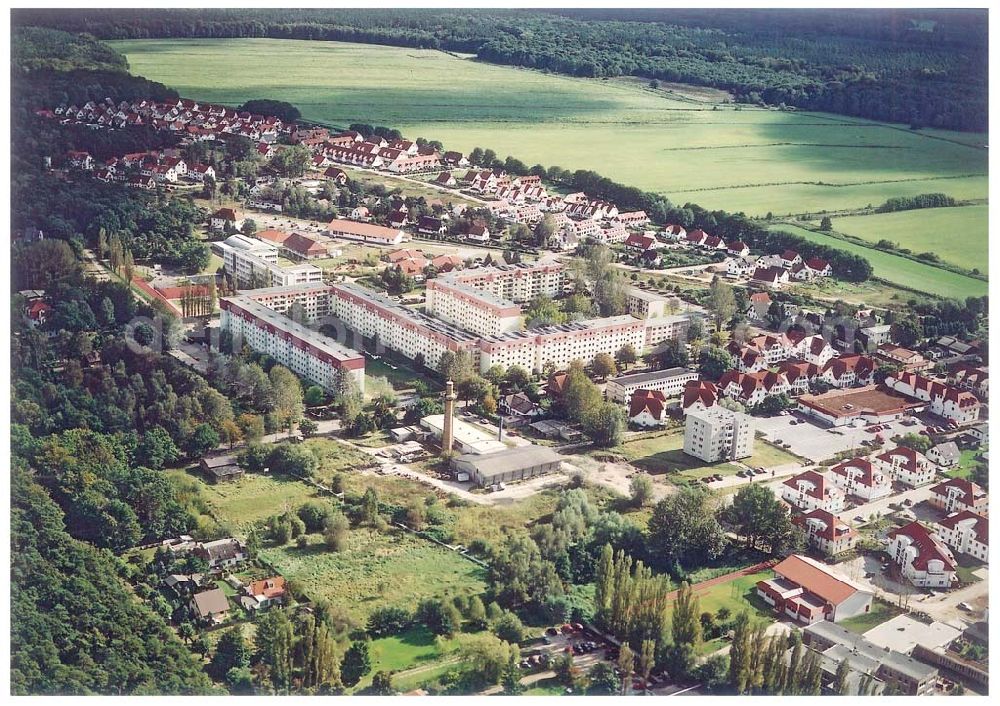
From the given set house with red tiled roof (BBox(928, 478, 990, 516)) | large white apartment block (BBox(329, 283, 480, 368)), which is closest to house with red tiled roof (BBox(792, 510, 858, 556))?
house with red tiled roof (BBox(928, 478, 990, 516))

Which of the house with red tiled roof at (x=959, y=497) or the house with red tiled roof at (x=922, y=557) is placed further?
the house with red tiled roof at (x=959, y=497)

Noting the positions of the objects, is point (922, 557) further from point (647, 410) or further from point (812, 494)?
point (647, 410)

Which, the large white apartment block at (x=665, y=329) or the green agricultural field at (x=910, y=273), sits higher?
the green agricultural field at (x=910, y=273)

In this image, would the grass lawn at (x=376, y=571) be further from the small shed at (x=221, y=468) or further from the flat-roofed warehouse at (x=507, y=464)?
the small shed at (x=221, y=468)

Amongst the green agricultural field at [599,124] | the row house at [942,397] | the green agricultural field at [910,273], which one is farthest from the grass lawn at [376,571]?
the green agricultural field at [599,124]

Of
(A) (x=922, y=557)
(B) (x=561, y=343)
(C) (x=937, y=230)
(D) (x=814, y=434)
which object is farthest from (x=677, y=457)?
(C) (x=937, y=230)

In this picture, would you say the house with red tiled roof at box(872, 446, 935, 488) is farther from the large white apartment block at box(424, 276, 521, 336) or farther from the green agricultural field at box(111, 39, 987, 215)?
the green agricultural field at box(111, 39, 987, 215)

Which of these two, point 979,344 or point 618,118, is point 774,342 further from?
point 618,118
